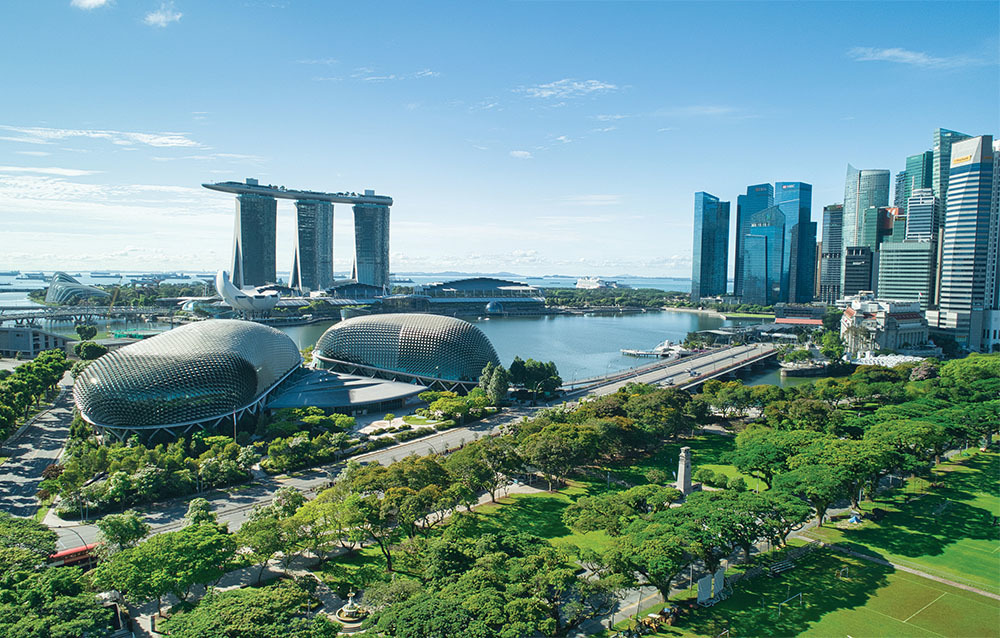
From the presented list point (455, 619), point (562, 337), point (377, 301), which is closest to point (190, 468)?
point (455, 619)

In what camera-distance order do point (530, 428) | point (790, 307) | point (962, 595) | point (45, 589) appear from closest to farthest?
point (45, 589) < point (962, 595) < point (530, 428) < point (790, 307)

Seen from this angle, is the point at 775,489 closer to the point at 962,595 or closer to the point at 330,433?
the point at 962,595

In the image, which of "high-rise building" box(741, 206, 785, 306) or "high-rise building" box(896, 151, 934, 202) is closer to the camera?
"high-rise building" box(896, 151, 934, 202)

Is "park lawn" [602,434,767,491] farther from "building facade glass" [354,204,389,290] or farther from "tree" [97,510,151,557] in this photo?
"building facade glass" [354,204,389,290]

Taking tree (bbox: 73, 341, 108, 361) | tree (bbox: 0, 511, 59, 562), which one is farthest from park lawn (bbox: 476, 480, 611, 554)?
tree (bbox: 73, 341, 108, 361)

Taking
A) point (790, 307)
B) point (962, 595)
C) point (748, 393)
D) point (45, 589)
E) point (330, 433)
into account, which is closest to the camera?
point (45, 589)
